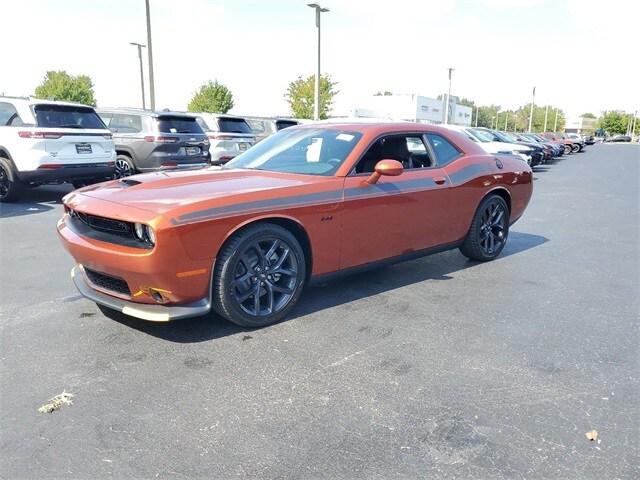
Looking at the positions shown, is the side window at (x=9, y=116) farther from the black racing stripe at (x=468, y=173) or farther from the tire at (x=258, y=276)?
the black racing stripe at (x=468, y=173)

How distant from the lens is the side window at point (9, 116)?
346 inches

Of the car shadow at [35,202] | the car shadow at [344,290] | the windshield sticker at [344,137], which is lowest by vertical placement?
the car shadow at [344,290]

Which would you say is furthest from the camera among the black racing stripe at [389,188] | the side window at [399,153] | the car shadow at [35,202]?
the car shadow at [35,202]

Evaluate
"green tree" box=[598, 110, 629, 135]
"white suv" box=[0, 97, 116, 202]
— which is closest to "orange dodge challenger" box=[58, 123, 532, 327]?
"white suv" box=[0, 97, 116, 202]

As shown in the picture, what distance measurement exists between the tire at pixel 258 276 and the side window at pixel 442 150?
208 centimetres

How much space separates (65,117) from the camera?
9203 millimetres

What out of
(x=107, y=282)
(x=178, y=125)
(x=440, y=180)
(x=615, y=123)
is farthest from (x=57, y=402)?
(x=615, y=123)

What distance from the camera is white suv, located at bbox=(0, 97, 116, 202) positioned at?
28.7ft

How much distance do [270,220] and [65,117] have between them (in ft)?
23.2

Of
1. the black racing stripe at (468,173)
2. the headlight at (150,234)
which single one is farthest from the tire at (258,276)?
the black racing stripe at (468,173)

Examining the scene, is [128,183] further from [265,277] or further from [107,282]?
[265,277]

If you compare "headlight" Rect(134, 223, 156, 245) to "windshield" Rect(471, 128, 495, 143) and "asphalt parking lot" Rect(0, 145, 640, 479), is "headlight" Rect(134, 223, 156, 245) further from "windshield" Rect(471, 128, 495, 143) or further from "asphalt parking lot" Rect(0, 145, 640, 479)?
"windshield" Rect(471, 128, 495, 143)

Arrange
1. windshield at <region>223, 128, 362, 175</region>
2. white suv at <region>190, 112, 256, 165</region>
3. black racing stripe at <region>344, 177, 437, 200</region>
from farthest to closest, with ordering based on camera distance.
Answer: white suv at <region>190, 112, 256, 165</region> < windshield at <region>223, 128, 362, 175</region> < black racing stripe at <region>344, 177, 437, 200</region>

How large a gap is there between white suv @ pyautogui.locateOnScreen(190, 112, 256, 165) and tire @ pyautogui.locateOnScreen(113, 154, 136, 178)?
6.45 feet
